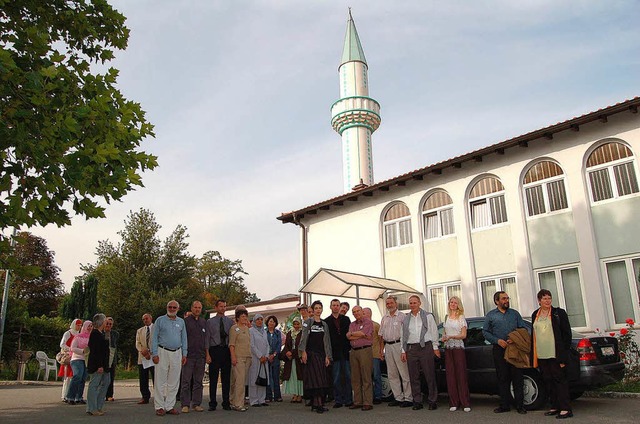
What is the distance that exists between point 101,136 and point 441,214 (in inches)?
502

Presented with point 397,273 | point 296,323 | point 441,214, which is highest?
point 441,214

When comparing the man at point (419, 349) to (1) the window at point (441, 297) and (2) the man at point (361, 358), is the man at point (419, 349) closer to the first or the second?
(2) the man at point (361, 358)

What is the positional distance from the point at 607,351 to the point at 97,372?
26.9ft

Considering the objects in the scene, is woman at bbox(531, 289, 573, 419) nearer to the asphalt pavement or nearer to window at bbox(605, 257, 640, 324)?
the asphalt pavement

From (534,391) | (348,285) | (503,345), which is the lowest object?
(534,391)

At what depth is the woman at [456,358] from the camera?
8711 mm

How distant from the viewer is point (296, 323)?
39.4 feet

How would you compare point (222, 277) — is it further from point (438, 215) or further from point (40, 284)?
point (438, 215)

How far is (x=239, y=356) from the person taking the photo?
32.3 feet

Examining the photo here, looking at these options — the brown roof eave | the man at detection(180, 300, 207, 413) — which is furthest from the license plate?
the brown roof eave

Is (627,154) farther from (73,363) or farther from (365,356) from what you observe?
(73,363)

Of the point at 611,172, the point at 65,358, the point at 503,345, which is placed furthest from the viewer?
the point at 611,172

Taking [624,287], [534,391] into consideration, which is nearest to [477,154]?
[624,287]

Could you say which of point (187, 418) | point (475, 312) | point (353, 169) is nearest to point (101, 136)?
point (187, 418)
